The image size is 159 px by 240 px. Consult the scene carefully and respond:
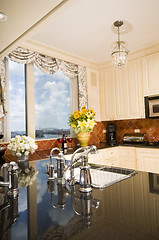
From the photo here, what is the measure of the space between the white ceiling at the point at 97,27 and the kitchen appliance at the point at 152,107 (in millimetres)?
887

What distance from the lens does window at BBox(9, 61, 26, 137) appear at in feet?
8.81

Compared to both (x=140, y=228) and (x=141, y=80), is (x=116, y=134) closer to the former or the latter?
(x=141, y=80)

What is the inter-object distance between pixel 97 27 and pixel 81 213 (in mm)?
2357

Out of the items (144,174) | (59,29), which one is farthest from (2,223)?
(59,29)

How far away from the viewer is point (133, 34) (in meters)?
2.66

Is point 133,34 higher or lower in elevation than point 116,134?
higher

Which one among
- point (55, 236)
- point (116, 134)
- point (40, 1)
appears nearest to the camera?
point (55, 236)

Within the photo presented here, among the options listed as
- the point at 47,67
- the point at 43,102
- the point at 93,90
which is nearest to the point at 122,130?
the point at 93,90

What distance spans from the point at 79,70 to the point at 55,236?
10.4ft

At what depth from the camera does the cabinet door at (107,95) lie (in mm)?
3663

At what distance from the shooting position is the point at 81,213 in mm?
698

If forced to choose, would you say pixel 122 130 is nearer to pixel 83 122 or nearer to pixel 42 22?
pixel 83 122

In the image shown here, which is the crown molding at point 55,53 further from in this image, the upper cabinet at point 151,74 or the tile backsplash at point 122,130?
the tile backsplash at point 122,130

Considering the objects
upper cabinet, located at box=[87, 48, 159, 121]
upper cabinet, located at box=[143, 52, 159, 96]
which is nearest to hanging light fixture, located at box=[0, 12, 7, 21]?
upper cabinet, located at box=[87, 48, 159, 121]
